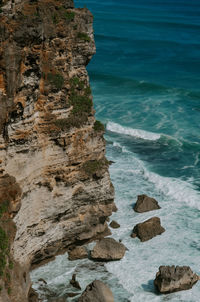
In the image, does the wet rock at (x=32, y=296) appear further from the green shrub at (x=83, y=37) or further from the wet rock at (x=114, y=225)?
the green shrub at (x=83, y=37)

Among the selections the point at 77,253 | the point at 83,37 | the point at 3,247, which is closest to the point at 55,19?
the point at 83,37

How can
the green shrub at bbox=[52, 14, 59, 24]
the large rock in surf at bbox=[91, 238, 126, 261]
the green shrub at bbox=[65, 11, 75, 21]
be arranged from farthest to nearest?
the large rock in surf at bbox=[91, 238, 126, 261] → the green shrub at bbox=[65, 11, 75, 21] → the green shrub at bbox=[52, 14, 59, 24]

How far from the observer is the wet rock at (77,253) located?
2288cm

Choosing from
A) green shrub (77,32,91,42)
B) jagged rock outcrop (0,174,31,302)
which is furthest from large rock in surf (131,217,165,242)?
green shrub (77,32,91,42)

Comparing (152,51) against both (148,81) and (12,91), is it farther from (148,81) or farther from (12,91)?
(12,91)

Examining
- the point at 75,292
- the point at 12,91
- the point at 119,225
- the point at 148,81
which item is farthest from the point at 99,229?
the point at 148,81

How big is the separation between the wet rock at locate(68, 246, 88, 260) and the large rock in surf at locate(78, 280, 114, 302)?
10.6 feet

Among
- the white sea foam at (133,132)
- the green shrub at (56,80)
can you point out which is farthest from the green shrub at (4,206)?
the white sea foam at (133,132)

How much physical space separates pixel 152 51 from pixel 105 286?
58.9 m

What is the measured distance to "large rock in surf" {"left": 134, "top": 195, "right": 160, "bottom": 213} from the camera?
28297mm

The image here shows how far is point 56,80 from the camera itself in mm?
19984

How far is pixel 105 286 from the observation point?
19.8m

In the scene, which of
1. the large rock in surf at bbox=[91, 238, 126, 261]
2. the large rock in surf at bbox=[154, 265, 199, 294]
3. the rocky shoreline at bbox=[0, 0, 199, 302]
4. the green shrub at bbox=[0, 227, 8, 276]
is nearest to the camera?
the green shrub at bbox=[0, 227, 8, 276]

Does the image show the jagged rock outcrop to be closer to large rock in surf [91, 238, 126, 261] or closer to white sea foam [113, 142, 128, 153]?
large rock in surf [91, 238, 126, 261]
